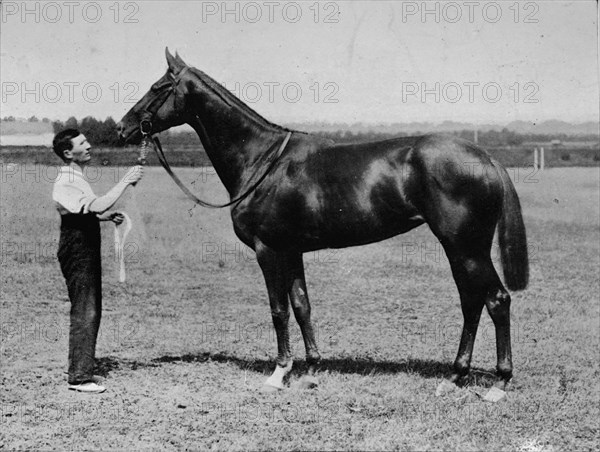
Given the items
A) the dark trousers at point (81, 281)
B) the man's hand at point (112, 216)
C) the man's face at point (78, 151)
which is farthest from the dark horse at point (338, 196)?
the dark trousers at point (81, 281)

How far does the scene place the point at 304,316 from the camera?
6027 mm

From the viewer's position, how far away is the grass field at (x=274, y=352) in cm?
455

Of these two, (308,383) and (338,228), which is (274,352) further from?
(338,228)

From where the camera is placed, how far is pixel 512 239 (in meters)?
5.50

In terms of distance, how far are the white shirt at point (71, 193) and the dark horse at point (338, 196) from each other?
68 cm

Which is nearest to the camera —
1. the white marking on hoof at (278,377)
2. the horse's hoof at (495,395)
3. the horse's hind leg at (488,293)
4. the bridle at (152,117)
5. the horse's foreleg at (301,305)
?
the horse's hoof at (495,395)

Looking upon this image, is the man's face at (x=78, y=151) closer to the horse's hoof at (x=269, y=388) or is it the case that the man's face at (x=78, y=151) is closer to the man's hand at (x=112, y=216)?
the man's hand at (x=112, y=216)

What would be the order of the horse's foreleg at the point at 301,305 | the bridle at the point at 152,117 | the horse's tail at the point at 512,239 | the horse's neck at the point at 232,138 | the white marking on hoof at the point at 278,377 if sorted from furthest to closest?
1. the horse's foreleg at the point at 301,305
2. the horse's neck at the point at 232,138
3. the bridle at the point at 152,117
4. the white marking on hoof at the point at 278,377
5. the horse's tail at the point at 512,239

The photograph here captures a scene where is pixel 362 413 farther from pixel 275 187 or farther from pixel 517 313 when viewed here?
pixel 517 313

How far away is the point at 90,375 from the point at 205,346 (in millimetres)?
1693

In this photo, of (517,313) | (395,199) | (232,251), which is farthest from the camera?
(232,251)

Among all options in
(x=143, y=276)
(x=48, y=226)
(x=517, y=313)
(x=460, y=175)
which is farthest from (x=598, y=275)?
(x=48, y=226)

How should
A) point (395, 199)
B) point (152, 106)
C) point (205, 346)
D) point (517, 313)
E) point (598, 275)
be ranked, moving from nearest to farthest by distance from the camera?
point (395, 199) → point (152, 106) → point (205, 346) → point (517, 313) → point (598, 275)

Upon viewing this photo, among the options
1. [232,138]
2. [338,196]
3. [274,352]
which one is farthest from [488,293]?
[232,138]
